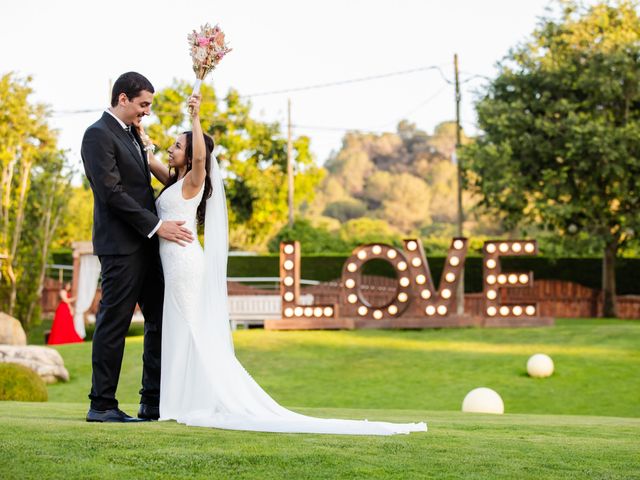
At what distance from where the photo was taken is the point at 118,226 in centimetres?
784

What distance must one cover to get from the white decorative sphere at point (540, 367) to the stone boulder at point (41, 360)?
28.4ft

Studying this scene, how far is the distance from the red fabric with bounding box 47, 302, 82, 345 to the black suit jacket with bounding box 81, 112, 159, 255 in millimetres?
21237

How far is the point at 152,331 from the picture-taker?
816 cm

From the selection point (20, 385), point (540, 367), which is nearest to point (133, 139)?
point (20, 385)

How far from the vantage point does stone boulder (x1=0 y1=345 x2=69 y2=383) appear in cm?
1981

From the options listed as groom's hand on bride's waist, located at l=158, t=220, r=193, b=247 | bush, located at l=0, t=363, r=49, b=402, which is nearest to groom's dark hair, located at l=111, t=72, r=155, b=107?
groom's hand on bride's waist, located at l=158, t=220, r=193, b=247

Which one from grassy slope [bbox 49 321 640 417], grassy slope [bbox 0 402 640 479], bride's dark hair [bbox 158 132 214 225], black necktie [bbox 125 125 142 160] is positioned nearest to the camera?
grassy slope [bbox 0 402 640 479]

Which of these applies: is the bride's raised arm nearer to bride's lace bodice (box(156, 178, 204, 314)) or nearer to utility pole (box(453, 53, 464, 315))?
bride's lace bodice (box(156, 178, 204, 314))

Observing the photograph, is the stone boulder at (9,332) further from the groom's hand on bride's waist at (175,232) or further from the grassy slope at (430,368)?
the groom's hand on bride's waist at (175,232)

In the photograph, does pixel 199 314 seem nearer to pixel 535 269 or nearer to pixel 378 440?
pixel 378 440

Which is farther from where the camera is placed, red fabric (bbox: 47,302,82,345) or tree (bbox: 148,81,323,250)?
tree (bbox: 148,81,323,250)

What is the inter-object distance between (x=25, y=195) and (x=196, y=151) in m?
24.0

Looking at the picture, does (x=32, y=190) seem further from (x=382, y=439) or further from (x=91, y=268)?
(x=382, y=439)

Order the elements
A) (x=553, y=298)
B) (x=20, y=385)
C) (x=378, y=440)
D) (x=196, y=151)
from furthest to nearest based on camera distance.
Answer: (x=553, y=298) → (x=20, y=385) → (x=196, y=151) → (x=378, y=440)
